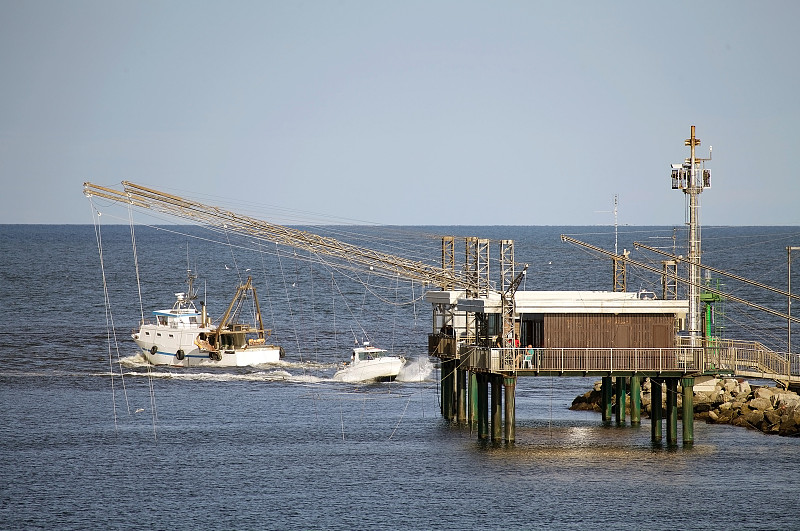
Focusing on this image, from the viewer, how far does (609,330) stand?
62.7m

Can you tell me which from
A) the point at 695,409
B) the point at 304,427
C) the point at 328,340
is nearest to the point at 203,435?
the point at 304,427

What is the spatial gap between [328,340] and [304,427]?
5007 centimetres

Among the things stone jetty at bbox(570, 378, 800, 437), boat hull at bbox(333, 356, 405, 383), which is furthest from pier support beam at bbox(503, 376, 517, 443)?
boat hull at bbox(333, 356, 405, 383)

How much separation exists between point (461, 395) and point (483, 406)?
6.68m

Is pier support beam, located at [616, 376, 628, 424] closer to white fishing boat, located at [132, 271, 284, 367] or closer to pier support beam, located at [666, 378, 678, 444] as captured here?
pier support beam, located at [666, 378, 678, 444]

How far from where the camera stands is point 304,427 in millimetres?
71312

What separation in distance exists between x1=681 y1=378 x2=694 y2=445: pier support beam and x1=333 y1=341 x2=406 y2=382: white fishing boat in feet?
108

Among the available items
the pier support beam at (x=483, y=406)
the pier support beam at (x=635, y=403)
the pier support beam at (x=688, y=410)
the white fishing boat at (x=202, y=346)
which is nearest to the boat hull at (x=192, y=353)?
the white fishing boat at (x=202, y=346)

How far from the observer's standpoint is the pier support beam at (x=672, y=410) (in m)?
63.5

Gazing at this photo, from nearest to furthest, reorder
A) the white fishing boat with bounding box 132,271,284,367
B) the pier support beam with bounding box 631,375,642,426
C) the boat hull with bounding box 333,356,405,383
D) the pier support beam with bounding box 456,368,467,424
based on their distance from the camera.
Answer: the pier support beam with bounding box 456,368,467,424 < the pier support beam with bounding box 631,375,642,426 < the boat hull with bounding box 333,356,405,383 < the white fishing boat with bounding box 132,271,284,367

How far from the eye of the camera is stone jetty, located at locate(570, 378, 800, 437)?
68.6 meters

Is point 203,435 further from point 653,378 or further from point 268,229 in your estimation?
point 653,378

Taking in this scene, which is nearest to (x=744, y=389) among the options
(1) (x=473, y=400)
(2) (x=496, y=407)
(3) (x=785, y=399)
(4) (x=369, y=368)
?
(3) (x=785, y=399)

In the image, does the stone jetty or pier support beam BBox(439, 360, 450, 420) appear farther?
pier support beam BBox(439, 360, 450, 420)
